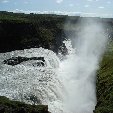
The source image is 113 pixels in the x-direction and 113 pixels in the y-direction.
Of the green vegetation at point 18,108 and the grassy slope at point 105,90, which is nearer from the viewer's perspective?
the green vegetation at point 18,108

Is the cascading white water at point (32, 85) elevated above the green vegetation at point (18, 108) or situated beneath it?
elevated above

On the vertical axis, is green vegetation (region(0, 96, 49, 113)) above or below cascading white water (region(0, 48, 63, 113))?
below

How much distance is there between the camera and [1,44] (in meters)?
95.9

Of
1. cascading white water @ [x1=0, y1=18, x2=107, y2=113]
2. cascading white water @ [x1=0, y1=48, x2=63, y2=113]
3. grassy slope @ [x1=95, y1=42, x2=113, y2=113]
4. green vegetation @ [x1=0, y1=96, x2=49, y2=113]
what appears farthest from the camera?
cascading white water @ [x1=0, y1=18, x2=107, y2=113]

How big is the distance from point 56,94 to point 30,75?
9.53 metres

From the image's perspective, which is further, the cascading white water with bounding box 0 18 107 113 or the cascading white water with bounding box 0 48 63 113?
the cascading white water with bounding box 0 18 107 113

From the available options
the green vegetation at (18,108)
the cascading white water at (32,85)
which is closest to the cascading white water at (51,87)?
the cascading white water at (32,85)

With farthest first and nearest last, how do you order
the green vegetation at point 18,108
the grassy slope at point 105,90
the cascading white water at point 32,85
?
1. the cascading white water at point 32,85
2. the grassy slope at point 105,90
3. the green vegetation at point 18,108

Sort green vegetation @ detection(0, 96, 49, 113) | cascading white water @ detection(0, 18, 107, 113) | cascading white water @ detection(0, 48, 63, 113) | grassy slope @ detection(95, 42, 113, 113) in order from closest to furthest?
green vegetation @ detection(0, 96, 49, 113), grassy slope @ detection(95, 42, 113, 113), cascading white water @ detection(0, 48, 63, 113), cascading white water @ detection(0, 18, 107, 113)

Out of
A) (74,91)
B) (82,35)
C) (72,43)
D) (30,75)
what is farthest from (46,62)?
(82,35)

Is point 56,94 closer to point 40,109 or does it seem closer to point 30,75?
point 30,75

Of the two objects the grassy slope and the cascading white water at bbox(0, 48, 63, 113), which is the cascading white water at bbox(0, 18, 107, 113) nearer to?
the cascading white water at bbox(0, 48, 63, 113)

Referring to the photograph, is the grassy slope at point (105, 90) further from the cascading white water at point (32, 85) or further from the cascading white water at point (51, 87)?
the cascading white water at point (32, 85)

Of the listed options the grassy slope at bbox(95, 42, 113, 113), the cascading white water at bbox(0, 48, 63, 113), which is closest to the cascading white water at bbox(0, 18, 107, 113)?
the cascading white water at bbox(0, 48, 63, 113)
